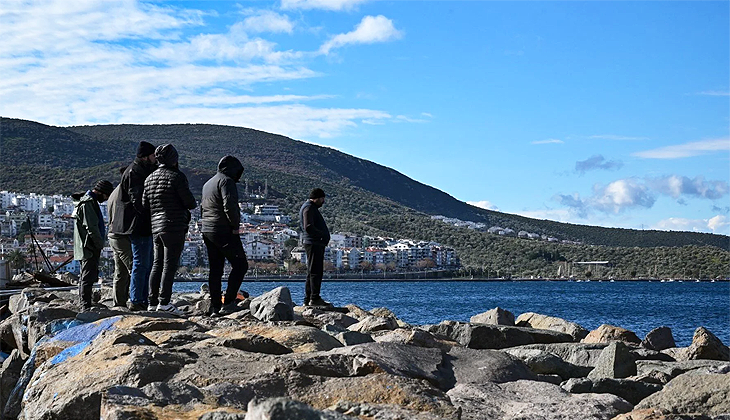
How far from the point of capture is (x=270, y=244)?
10881 centimetres

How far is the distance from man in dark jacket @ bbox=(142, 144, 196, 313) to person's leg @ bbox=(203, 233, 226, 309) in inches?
9.6

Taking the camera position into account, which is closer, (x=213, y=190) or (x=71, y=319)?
(x=71, y=319)

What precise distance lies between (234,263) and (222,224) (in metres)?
0.39

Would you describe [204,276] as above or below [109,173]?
below

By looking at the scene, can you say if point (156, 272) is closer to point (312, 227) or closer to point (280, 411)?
point (312, 227)

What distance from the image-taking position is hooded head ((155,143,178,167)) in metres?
8.21

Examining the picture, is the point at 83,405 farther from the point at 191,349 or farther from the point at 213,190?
the point at 213,190

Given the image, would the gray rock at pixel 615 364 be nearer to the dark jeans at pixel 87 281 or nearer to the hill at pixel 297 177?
the dark jeans at pixel 87 281

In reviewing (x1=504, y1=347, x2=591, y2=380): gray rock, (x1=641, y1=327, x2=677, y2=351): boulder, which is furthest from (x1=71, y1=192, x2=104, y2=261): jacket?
(x1=641, y1=327, x2=677, y2=351): boulder

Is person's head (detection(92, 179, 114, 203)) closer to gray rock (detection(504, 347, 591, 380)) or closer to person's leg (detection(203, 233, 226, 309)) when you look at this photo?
person's leg (detection(203, 233, 226, 309))

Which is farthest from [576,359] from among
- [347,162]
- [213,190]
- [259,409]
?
[347,162]

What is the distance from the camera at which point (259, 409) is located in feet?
8.72

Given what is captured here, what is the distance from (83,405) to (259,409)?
1.65 metres

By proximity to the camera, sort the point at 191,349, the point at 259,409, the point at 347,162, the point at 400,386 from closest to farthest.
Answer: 1. the point at 259,409
2. the point at 400,386
3. the point at 191,349
4. the point at 347,162
